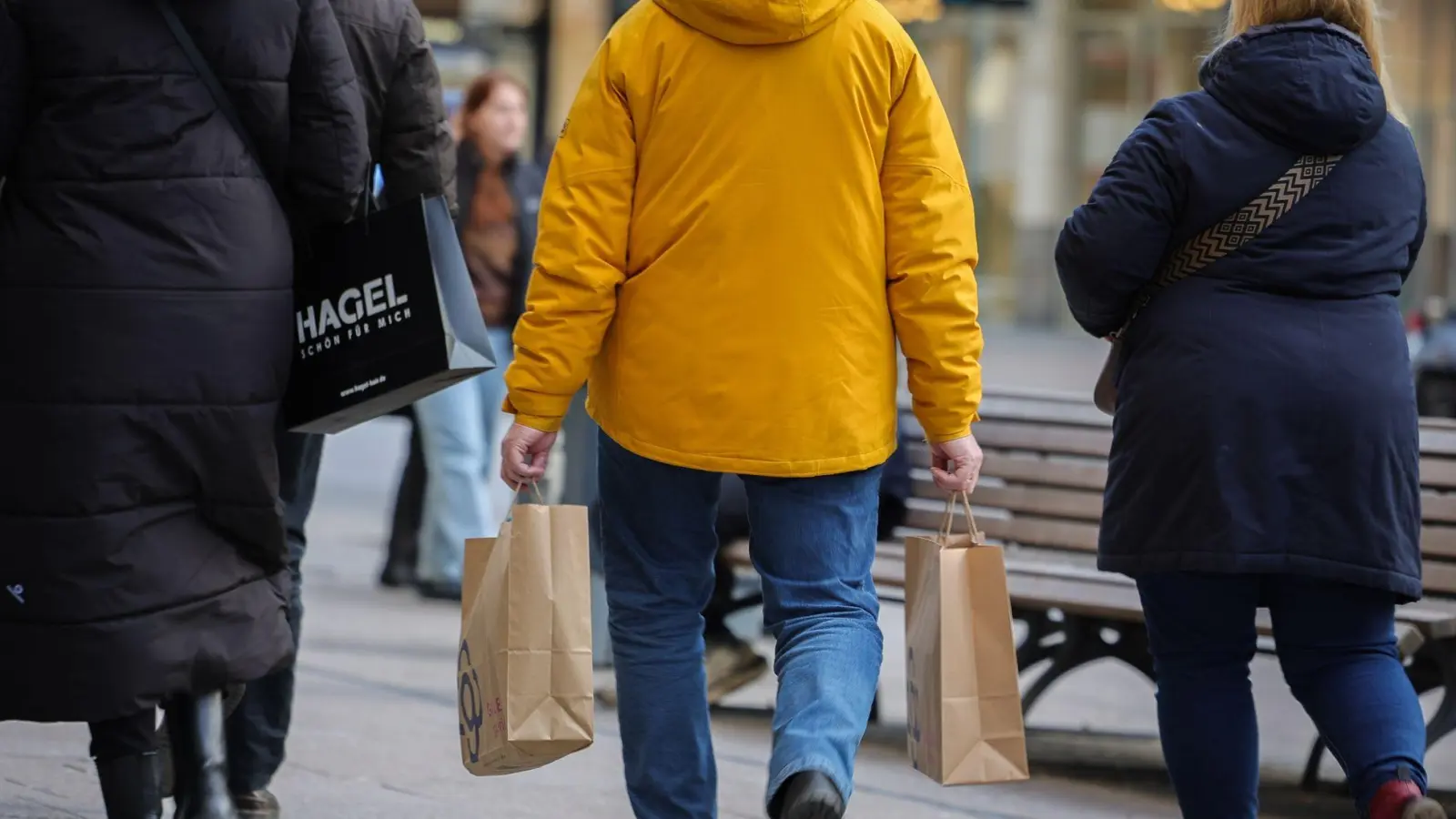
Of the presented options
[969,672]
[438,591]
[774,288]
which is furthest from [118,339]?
[438,591]

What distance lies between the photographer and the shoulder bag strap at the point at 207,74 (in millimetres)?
3707

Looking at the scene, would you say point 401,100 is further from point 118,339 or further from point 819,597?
point 819,597

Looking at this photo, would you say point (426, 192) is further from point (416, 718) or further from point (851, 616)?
point (416, 718)

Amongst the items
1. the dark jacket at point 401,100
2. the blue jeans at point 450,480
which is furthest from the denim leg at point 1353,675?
the blue jeans at point 450,480

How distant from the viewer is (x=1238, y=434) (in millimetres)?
3791

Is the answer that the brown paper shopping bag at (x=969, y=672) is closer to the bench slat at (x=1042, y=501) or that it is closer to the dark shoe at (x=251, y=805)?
the dark shoe at (x=251, y=805)

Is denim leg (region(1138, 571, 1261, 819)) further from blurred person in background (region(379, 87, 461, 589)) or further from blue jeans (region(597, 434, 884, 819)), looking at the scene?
blurred person in background (region(379, 87, 461, 589))

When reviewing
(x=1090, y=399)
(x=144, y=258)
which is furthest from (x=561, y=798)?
(x=1090, y=399)

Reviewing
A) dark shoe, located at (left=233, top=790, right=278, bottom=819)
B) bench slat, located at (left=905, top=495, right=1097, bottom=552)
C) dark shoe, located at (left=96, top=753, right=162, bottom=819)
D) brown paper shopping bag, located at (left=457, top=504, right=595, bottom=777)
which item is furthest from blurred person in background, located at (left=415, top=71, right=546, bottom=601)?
brown paper shopping bag, located at (left=457, top=504, right=595, bottom=777)

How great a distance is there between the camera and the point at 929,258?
362 centimetres

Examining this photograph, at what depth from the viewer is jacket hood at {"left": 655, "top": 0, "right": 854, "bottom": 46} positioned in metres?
3.50

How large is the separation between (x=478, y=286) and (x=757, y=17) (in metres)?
4.62

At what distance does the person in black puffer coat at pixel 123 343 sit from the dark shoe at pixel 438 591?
413 cm

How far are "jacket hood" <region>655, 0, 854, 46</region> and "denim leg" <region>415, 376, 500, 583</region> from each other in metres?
4.40
